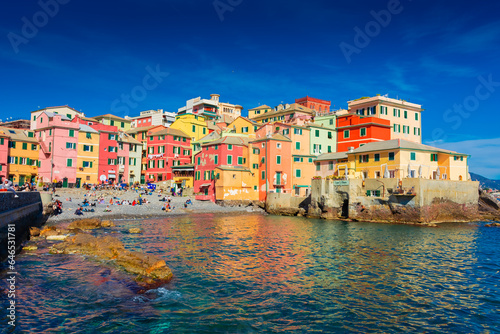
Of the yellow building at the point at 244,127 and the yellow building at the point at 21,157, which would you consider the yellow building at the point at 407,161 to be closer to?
the yellow building at the point at 244,127

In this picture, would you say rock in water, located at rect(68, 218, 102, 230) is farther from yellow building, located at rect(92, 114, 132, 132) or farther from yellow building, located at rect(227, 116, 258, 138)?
yellow building, located at rect(92, 114, 132, 132)

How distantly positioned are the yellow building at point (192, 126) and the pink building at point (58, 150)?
25244 mm

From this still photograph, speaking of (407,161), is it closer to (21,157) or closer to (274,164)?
(274,164)

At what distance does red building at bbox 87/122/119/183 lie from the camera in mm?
65688

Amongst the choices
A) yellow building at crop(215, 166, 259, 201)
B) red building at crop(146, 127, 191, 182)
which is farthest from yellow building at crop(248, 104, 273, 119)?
yellow building at crop(215, 166, 259, 201)

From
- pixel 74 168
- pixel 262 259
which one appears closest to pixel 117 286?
pixel 262 259

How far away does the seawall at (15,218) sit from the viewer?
20.0 metres

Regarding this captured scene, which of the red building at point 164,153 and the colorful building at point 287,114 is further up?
the colorful building at point 287,114

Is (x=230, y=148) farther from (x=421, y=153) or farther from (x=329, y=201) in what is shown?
(x=421, y=153)

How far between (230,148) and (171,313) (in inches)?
1996

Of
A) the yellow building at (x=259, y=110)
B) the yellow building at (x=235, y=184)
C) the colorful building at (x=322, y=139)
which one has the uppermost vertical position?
the yellow building at (x=259, y=110)

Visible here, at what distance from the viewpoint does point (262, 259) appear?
23.5m

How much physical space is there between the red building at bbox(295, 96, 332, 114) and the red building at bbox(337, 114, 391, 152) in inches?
1084

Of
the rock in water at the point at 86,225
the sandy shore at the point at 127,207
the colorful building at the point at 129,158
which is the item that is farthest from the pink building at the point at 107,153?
the rock in water at the point at 86,225
